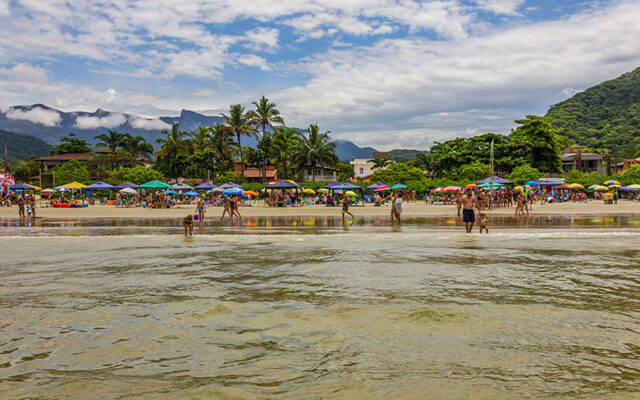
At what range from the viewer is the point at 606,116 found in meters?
94.1

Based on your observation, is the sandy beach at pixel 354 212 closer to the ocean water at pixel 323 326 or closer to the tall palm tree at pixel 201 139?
the ocean water at pixel 323 326

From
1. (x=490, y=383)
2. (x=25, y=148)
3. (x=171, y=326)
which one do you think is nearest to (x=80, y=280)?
(x=171, y=326)

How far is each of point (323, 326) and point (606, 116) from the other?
109m

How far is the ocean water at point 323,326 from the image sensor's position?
12.9ft

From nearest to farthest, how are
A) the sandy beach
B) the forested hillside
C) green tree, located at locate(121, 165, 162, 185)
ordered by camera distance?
the sandy beach → green tree, located at locate(121, 165, 162, 185) → the forested hillside

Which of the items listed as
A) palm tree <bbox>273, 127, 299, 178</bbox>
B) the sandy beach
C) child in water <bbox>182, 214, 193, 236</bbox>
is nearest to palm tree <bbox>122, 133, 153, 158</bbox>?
palm tree <bbox>273, 127, 299, 178</bbox>

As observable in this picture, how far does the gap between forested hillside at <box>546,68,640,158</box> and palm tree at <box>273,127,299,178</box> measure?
44.1 m

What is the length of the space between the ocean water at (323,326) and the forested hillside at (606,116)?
70.9 m

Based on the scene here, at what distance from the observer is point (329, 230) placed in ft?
57.2

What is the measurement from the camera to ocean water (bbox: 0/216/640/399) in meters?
3.93

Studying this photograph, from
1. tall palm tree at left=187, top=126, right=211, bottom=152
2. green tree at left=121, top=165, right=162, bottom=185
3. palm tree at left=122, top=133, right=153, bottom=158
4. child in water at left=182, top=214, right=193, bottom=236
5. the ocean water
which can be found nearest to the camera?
the ocean water

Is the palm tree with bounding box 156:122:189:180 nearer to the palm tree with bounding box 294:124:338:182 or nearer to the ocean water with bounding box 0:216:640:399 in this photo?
the palm tree with bounding box 294:124:338:182

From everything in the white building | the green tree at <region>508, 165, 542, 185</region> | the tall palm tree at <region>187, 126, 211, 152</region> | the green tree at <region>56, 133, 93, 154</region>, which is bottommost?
the green tree at <region>508, 165, 542, 185</region>

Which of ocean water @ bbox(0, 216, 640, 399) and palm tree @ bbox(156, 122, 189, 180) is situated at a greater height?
palm tree @ bbox(156, 122, 189, 180)
